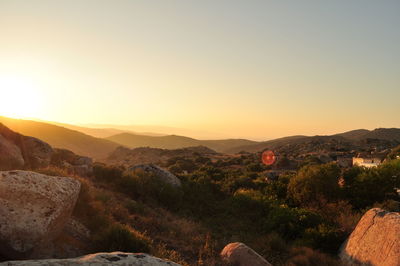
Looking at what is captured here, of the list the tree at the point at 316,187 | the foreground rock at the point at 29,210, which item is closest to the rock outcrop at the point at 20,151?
the foreground rock at the point at 29,210

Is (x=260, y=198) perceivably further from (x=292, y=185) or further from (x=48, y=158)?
(x=48, y=158)

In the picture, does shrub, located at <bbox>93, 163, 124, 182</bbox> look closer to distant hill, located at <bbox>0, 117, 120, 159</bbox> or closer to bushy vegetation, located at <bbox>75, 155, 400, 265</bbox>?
bushy vegetation, located at <bbox>75, 155, 400, 265</bbox>

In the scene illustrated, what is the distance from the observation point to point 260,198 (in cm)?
2027

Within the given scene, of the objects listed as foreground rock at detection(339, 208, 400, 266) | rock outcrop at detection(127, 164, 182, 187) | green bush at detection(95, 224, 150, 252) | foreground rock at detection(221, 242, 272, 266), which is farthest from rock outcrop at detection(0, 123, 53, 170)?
foreground rock at detection(339, 208, 400, 266)

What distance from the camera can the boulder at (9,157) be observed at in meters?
14.0

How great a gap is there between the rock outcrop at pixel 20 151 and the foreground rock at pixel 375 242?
560 inches

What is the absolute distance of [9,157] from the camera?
47.9 feet

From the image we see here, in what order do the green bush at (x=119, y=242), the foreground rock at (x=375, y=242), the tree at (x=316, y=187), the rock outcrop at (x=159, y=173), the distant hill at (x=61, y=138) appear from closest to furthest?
the green bush at (x=119, y=242), the foreground rock at (x=375, y=242), the tree at (x=316, y=187), the rock outcrop at (x=159, y=173), the distant hill at (x=61, y=138)

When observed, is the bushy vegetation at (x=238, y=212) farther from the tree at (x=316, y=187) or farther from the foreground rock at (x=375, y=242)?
the foreground rock at (x=375, y=242)

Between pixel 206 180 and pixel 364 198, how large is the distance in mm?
11814

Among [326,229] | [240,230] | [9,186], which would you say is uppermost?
[9,186]

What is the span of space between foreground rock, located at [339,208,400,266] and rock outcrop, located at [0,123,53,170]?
14221mm

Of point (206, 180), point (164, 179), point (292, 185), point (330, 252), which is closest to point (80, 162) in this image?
point (164, 179)

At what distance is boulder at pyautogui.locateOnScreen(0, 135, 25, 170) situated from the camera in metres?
14.0
